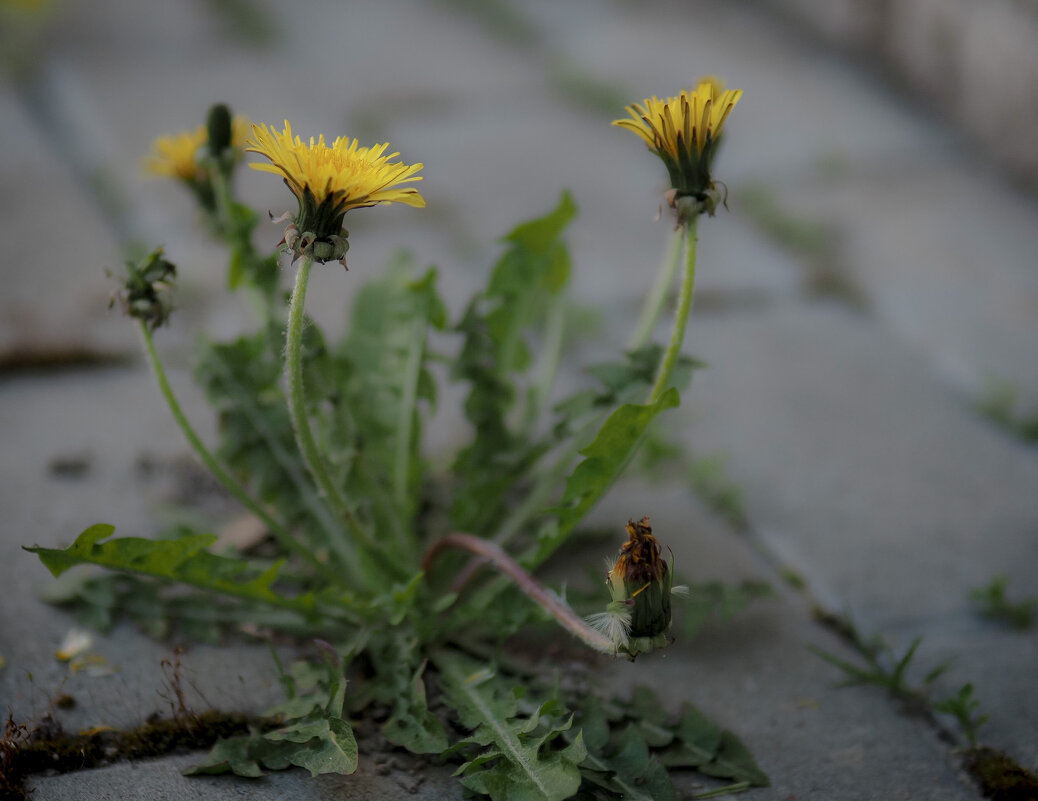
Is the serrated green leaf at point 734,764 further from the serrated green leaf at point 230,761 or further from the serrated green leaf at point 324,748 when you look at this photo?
the serrated green leaf at point 230,761

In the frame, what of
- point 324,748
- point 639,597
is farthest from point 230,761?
point 639,597

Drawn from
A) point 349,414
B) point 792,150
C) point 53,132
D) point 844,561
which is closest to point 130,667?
point 349,414

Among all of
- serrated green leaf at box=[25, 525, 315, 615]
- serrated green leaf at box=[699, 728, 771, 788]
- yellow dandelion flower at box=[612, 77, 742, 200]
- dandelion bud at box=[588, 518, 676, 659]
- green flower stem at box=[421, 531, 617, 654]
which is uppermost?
yellow dandelion flower at box=[612, 77, 742, 200]

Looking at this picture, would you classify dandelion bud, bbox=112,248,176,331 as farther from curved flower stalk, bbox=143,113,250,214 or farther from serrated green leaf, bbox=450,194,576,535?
serrated green leaf, bbox=450,194,576,535

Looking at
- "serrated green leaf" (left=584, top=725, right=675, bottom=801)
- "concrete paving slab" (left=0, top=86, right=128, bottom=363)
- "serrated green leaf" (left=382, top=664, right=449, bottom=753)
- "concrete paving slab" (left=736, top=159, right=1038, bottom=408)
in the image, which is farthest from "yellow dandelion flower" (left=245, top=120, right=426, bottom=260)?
"concrete paving slab" (left=736, top=159, right=1038, bottom=408)

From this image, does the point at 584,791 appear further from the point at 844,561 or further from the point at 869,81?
the point at 869,81

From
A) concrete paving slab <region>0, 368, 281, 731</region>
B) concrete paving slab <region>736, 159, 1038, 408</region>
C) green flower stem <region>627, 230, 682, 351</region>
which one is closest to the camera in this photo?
concrete paving slab <region>0, 368, 281, 731</region>

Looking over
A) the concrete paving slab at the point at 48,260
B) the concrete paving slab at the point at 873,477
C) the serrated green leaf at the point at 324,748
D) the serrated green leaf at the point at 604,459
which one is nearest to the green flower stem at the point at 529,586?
the serrated green leaf at the point at 604,459
